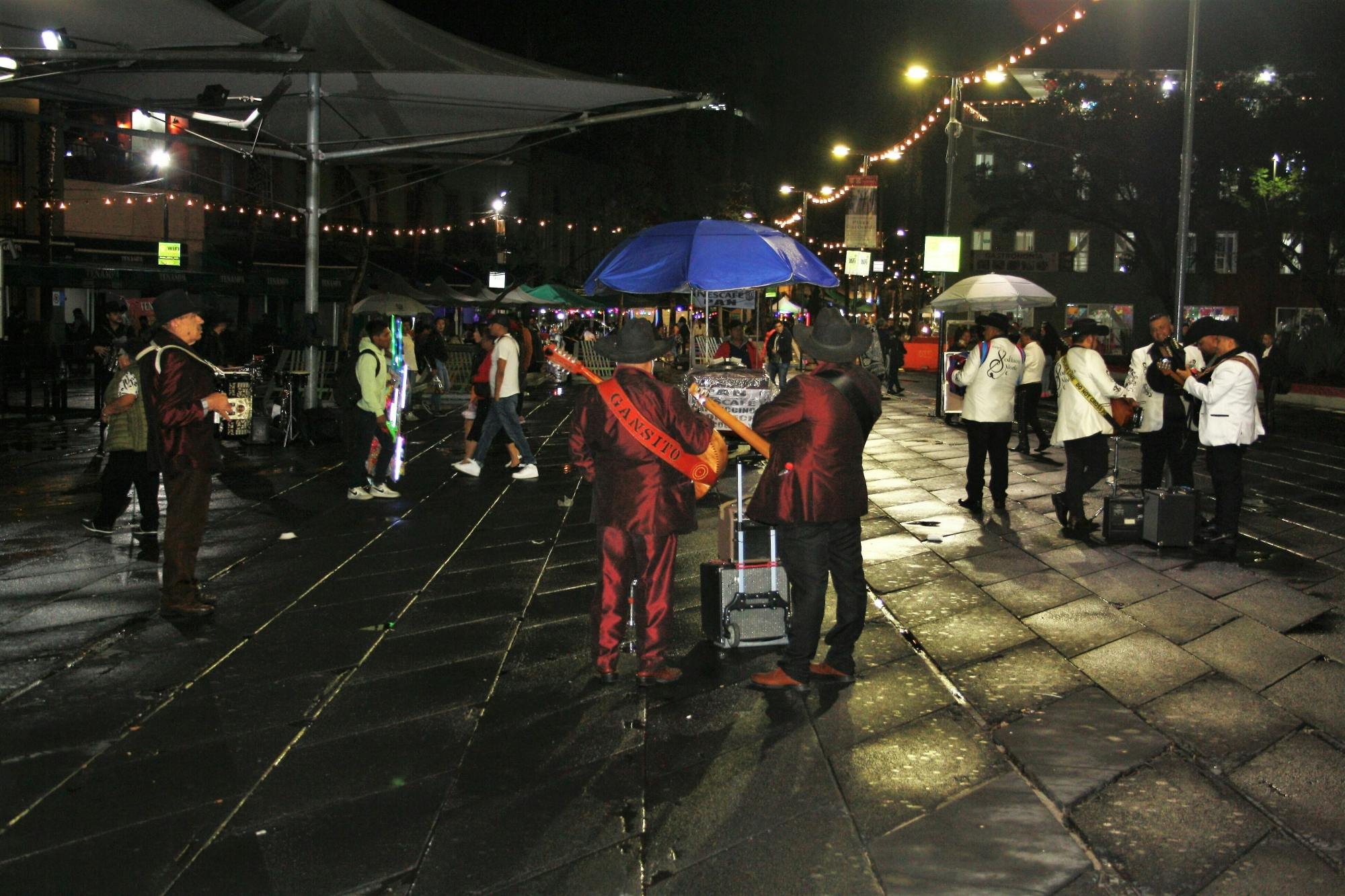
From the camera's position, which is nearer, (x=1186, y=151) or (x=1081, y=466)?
(x=1081, y=466)

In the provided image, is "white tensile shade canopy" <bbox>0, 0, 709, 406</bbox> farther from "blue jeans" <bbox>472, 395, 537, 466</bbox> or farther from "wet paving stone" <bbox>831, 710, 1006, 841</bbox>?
"wet paving stone" <bbox>831, 710, 1006, 841</bbox>

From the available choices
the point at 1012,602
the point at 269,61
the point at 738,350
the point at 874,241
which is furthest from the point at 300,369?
the point at 874,241

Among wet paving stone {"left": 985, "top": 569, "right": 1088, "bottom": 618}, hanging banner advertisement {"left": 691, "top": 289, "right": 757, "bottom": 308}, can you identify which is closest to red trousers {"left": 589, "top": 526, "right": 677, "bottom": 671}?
wet paving stone {"left": 985, "top": 569, "right": 1088, "bottom": 618}

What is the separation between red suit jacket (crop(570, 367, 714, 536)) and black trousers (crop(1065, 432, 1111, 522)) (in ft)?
15.3

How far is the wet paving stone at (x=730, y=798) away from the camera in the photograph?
3.78m

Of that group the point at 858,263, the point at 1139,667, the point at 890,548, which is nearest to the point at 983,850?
the point at 1139,667

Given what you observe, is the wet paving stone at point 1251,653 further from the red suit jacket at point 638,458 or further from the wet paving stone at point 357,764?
the wet paving stone at point 357,764

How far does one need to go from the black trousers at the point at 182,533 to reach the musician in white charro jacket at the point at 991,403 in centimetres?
591

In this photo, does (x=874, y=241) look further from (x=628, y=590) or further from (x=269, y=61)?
(x=628, y=590)

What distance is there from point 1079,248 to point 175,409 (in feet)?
157

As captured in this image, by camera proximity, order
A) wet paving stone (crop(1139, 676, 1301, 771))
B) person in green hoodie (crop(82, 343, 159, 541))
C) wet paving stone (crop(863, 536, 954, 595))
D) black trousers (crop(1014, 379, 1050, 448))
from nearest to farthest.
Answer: wet paving stone (crop(1139, 676, 1301, 771)) < wet paving stone (crop(863, 536, 954, 595)) < person in green hoodie (crop(82, 343, 159, 541)) < black trousers (crop(1014, 379, 1050, 448))

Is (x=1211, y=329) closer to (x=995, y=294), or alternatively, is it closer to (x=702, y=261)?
(x=702, y=261)

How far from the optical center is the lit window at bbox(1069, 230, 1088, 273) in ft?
163

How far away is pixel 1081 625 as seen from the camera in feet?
21.1
